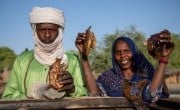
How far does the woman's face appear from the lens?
11.8ft

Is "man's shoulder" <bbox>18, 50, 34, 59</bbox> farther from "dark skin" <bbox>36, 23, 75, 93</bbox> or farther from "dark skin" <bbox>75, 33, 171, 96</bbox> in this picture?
"dark skin" <bbox>75, 33, 171, 96</bbox>

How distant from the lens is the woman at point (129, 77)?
117 inches

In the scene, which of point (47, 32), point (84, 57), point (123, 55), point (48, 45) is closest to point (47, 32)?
point (47, 32)

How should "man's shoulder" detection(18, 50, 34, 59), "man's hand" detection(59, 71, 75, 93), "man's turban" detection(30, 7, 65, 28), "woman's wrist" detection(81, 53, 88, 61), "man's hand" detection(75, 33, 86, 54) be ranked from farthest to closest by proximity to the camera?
1. "man's shoulder" detection(18, 50, 34, 59)
2. "man's turban" detection(30, 7, 65, 28)
3. "woman's wrist" detection(81, 53, 88, 61)
4. "man's hand" detection(75, 33, 86, 54)
5. "man's hand" detection(59, 71, 75, 93)

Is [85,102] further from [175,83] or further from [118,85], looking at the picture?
[175,83]

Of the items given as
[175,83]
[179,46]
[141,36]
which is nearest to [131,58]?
[175,83]

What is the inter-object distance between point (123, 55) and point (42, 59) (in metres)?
0.84

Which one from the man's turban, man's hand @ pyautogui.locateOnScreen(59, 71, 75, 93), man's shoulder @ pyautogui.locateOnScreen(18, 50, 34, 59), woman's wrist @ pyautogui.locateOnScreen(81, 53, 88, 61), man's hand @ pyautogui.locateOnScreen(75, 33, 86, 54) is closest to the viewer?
man's hand @ pyautogui.locateOnScreen(59, 71, 75, 93)

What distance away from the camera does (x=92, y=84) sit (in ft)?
11.0

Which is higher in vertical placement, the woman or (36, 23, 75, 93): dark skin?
(36, 23, 75, 93): dark skin

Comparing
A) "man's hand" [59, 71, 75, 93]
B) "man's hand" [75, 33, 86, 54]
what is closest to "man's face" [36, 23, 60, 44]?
"man's hand" [75, 33, 86, 54]

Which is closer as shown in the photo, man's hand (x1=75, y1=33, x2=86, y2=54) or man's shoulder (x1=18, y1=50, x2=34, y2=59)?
man's hand (x1=75, y1=33, x2=86, y2=54)

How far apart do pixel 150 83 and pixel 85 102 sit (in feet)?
2.53

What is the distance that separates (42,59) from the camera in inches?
136
